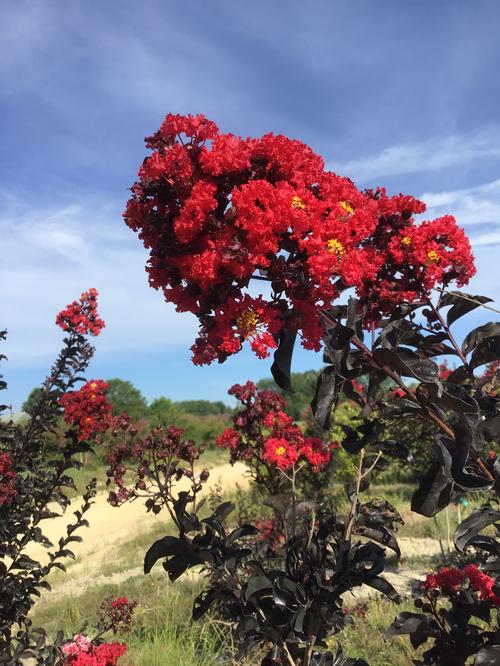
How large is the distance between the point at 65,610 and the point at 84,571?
→ 111 inches

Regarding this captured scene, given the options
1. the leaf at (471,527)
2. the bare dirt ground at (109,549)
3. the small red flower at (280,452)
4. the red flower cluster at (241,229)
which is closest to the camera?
the red flower cluster at (241,229)

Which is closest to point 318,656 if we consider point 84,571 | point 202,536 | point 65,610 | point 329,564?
point 329,564

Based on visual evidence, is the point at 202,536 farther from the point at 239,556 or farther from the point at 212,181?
the point at 212,181

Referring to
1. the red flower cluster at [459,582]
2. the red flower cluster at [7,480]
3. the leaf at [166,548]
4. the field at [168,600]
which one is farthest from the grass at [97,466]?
the leaf at [166,548]

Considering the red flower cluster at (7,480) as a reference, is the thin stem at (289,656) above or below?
below

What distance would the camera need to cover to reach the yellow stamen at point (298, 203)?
1.46 meters

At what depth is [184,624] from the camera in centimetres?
457

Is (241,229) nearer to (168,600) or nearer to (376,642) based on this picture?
(376,642)

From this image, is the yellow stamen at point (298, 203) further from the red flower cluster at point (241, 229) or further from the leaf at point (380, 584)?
the leaf at point (380, 584)

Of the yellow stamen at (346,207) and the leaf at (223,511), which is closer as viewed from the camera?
the yellow stamen at (346,207)

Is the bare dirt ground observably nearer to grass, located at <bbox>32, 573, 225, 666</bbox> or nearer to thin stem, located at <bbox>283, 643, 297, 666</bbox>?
grass, located at <bbox>32, 573, 225, 666</bbox>

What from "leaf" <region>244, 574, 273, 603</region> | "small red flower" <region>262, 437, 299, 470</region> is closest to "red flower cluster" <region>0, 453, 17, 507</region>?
"small red flower" <region>262, 437, 299, 470</region>

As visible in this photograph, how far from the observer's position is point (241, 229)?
1418mm

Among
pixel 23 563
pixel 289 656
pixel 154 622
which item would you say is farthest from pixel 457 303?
pixel 154 622
